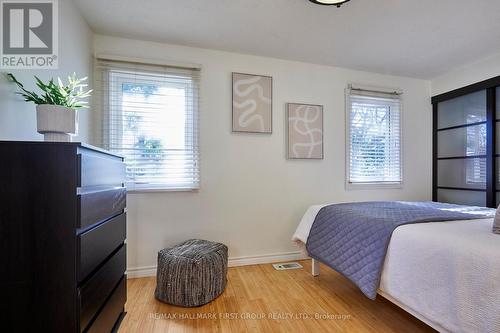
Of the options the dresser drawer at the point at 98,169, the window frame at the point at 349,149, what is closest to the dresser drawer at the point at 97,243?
the dresser drawer at the point at 98,169

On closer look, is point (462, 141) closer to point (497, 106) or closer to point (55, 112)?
point (497, 106)

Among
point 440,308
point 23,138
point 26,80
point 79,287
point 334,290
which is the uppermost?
point 26,80

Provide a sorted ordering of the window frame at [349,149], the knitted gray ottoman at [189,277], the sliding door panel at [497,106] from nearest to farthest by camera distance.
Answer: the knitted gray ottoman at [189,277] < the sliding door panel at [497,106] < the window frame at [349,149]

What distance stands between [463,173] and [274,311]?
9.65 feet

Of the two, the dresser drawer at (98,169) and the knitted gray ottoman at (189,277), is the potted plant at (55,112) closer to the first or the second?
the dresser drawer at (98,169)

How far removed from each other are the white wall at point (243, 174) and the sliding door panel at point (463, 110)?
1.13m

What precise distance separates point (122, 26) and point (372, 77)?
2835 millimetres

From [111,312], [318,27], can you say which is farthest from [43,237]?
[318,27]

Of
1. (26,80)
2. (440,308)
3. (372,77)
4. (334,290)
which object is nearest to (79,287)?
(26,80)

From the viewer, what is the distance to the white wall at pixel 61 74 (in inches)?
46.8

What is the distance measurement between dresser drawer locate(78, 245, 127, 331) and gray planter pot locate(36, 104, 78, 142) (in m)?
0.67

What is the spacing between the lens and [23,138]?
4.31 feet

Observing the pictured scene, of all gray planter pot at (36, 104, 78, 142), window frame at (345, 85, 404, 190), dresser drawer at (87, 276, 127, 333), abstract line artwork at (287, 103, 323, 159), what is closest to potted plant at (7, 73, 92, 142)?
gray planter pot at (36, 104, 78, 142)

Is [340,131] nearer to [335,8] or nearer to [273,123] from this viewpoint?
[273,123]
